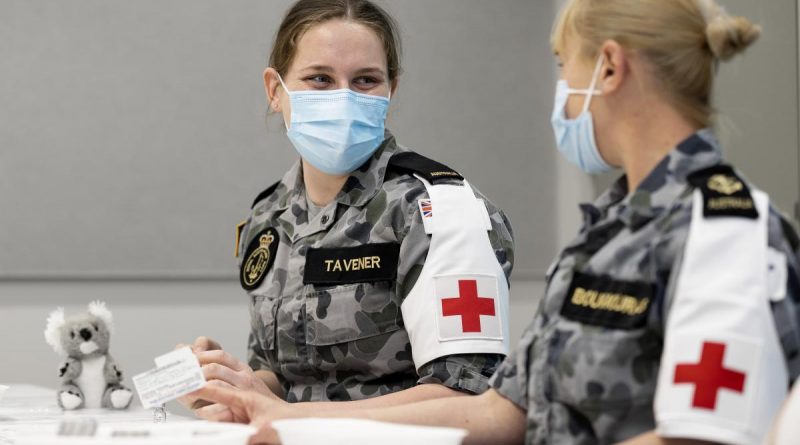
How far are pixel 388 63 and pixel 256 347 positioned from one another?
2.18 feet

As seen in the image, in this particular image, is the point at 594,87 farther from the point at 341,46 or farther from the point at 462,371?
the point at 341,46

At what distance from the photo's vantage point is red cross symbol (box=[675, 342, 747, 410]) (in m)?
1.00

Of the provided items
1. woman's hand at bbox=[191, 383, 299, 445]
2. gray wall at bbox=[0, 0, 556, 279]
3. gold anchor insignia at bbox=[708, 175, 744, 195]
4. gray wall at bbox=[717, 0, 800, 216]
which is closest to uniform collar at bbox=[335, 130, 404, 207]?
woman's hand at bbox=[191, 383, 299, 445]

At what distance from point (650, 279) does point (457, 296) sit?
0.63 meters

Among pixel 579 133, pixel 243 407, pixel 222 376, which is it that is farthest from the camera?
pixel 222 376

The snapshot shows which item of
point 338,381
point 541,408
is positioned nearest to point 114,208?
Result: point 338,381

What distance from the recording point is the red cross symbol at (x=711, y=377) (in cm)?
100

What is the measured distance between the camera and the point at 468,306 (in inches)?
67.4

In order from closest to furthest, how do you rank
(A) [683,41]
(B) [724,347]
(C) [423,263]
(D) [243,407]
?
(B) [724,347], (A) [683,41], (D) [243,407], (C) [423,263]

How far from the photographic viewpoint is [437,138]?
3.91 meters

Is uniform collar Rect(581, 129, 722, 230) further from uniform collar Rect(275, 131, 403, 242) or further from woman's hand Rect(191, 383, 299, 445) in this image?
uniform collar Rect(275, 131, 403, 242)

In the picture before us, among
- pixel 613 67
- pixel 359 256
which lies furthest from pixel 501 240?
pixel 613 67

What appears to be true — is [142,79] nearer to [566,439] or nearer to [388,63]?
[388,63]

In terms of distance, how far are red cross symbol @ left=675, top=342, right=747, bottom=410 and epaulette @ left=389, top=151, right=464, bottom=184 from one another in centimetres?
88
